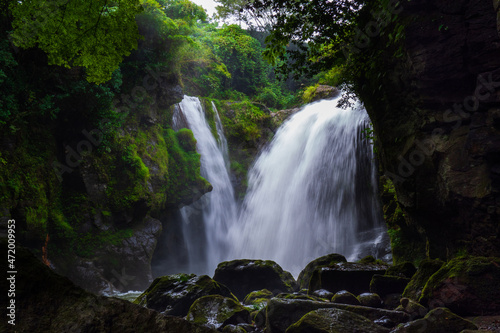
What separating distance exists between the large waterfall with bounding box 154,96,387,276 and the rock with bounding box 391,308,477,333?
8028 millimetres

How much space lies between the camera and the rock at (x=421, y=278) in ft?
16.0

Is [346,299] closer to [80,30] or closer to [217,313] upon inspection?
[217,313]

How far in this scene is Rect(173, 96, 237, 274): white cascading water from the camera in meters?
15.9

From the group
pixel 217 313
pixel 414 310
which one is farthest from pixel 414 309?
pixel 217 313

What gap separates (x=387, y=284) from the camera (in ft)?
18.4

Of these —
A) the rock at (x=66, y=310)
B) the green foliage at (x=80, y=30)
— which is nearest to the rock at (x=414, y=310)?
the rock at (x=66, y=310)

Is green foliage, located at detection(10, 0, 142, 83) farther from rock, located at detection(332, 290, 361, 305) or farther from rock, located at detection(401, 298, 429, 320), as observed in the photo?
rock, located at detection(401, 298, 429, 320)

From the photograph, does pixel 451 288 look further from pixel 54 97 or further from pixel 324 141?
pixel 324 141

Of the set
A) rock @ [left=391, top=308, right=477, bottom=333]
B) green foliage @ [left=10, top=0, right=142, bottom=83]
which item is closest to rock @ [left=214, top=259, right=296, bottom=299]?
rock @ [left=391, top=308, right=477, bottom=333]

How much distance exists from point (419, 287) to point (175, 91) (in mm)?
13122

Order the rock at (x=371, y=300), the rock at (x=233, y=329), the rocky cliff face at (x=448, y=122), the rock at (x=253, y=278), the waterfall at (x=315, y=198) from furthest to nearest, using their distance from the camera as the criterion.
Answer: the waterfall at (x=315, y=198), the rock at (x=253, y=278), the rock at (x=371, y=300), the rocky cliff face at (x=448, y=122), the rock at (x=233, y=329)

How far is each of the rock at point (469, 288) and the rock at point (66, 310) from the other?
371cm

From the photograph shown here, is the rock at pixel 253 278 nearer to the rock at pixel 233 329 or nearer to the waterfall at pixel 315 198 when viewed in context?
the rock at pixel 233 329

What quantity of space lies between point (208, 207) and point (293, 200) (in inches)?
194
